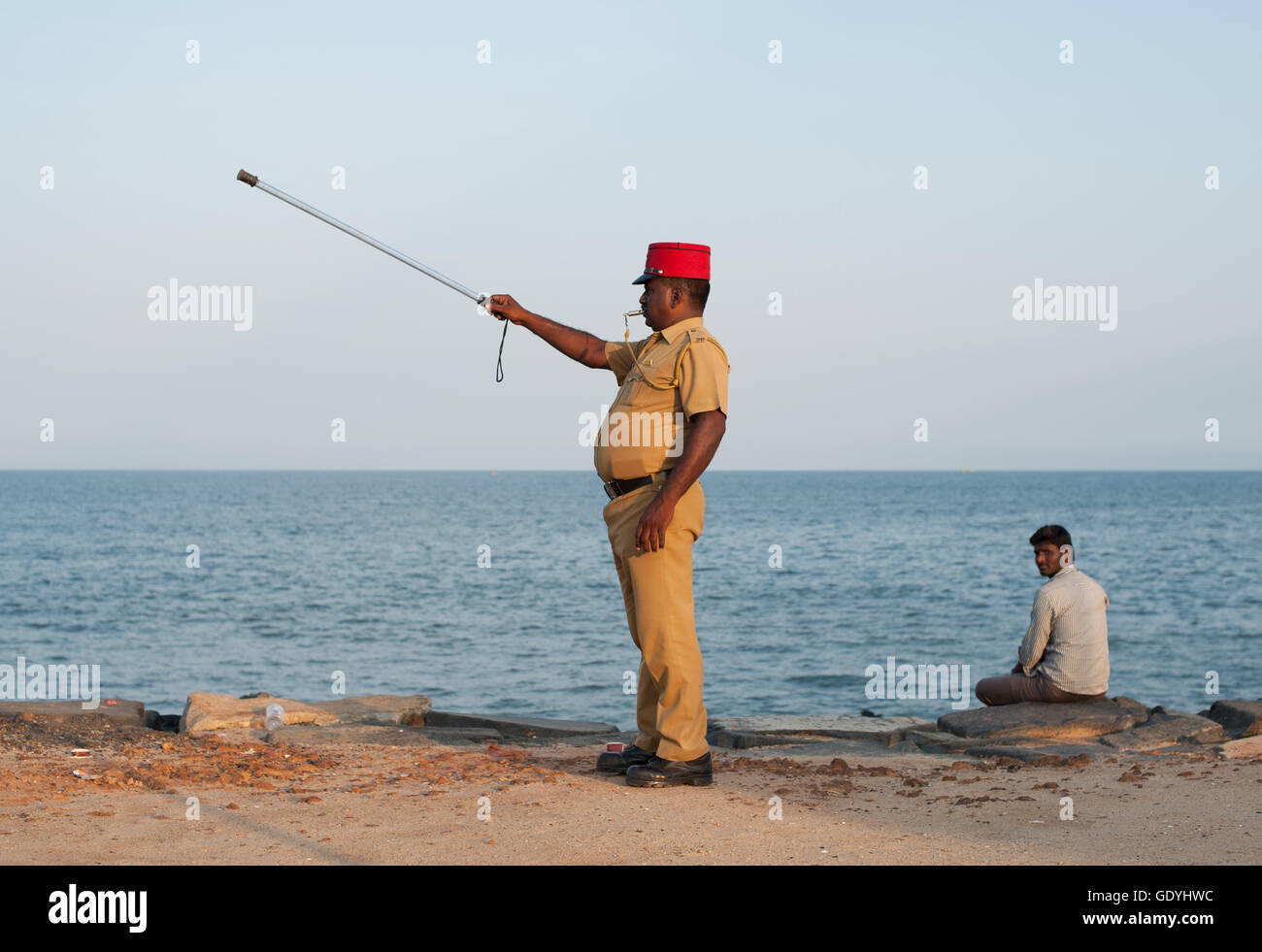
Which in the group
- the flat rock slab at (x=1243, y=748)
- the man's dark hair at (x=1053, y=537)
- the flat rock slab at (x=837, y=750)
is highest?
the man's dark hair at (x=1053, y=537)

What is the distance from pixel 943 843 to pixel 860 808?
2.31ft

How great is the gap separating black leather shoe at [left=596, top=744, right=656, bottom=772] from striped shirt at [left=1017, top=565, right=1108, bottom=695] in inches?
129

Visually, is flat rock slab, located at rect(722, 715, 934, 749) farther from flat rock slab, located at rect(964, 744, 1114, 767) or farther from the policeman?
the policeman

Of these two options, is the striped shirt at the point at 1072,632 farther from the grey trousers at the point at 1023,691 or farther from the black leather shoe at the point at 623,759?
the black leather shoe at the point at 623,759

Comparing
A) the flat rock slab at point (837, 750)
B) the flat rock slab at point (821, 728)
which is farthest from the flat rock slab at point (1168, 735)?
the flat rock slab at point (821, 728)

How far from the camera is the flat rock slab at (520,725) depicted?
26.1 feet

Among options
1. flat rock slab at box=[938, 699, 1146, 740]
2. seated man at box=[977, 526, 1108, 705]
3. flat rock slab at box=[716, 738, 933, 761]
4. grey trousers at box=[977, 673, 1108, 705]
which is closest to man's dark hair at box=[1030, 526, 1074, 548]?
seated man at box=[977, 526, 1108, 705]

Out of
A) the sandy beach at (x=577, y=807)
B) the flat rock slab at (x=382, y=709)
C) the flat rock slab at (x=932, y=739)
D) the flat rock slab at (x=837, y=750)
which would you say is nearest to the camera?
the sandy beach at (x=577, y=807)

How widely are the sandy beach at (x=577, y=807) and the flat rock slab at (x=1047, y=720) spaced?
0.98 meters

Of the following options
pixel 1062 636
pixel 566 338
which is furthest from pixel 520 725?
pixel 1062 636

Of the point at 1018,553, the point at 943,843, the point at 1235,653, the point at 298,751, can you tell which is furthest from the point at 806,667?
the point at 1018,553

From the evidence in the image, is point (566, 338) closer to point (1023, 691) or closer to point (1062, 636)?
point (1062, 636)

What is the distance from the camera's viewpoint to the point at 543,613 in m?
28.1

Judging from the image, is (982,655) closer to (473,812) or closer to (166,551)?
(473,812)
